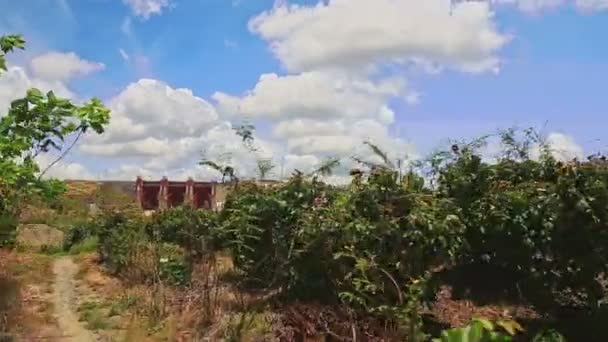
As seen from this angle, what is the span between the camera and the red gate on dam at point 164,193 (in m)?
16.1

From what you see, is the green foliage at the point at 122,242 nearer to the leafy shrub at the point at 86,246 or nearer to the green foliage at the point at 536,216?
the leafy shrub at the point at 86,246

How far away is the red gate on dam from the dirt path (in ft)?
9.37

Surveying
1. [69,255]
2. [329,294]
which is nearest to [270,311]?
[329,294]

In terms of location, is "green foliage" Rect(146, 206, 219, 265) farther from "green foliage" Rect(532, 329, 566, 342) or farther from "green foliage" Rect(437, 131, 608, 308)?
"green foliage" Rect(532, 329, 566, 342)

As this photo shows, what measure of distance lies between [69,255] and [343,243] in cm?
1273

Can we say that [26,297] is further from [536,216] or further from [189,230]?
[536,216]

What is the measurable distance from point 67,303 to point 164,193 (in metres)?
8.41

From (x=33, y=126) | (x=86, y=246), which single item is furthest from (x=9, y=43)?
(x=86, y=246)

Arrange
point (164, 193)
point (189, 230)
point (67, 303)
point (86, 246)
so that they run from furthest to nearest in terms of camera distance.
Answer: point (164, 193)
point (86, 246)
point (189, 230)
point (67, 303)

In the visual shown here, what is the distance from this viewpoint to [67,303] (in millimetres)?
11102

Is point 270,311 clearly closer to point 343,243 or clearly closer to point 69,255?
point 343,243

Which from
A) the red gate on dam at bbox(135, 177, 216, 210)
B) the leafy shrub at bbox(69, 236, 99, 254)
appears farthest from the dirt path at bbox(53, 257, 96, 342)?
the red gate on dam at bbox(135, 177, 216, 210)

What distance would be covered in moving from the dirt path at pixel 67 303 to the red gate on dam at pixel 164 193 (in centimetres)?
286

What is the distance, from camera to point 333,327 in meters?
7.00
